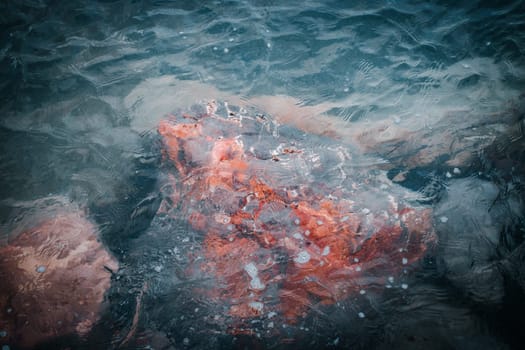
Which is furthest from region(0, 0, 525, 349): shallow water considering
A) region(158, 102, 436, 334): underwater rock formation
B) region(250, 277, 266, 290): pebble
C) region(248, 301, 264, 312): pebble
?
region(250, 277, 266, 290): pebble

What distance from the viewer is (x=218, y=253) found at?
8.67 feet

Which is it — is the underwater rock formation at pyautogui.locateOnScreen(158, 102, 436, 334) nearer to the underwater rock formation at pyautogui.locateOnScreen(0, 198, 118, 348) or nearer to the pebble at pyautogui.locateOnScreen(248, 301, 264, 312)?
the pebble at pyautogui.locateOnScreen(248, 301, 264, 312)

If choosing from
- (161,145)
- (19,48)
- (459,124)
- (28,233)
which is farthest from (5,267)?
(459,124)

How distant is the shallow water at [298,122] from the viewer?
2289mm

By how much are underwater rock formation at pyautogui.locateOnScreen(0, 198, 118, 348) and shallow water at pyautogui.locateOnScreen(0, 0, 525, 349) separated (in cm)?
13

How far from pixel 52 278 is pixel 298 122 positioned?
10.1 ft

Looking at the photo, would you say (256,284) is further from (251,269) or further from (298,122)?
(298,122)

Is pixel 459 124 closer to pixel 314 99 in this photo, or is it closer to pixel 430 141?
pixel 430 141

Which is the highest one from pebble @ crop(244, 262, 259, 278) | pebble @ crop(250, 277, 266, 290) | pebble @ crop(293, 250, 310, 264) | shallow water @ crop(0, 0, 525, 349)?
shallow water @ crop(0, 0, 525, 349)

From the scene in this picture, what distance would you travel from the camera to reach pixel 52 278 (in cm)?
256

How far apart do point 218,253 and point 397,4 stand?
4.84m

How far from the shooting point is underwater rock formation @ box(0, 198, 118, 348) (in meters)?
2.31

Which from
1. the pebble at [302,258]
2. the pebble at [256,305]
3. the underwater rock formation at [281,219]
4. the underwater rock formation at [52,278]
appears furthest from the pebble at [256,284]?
the underwater rock formation at [52,278]

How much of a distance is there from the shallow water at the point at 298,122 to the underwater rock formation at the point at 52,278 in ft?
0.43
